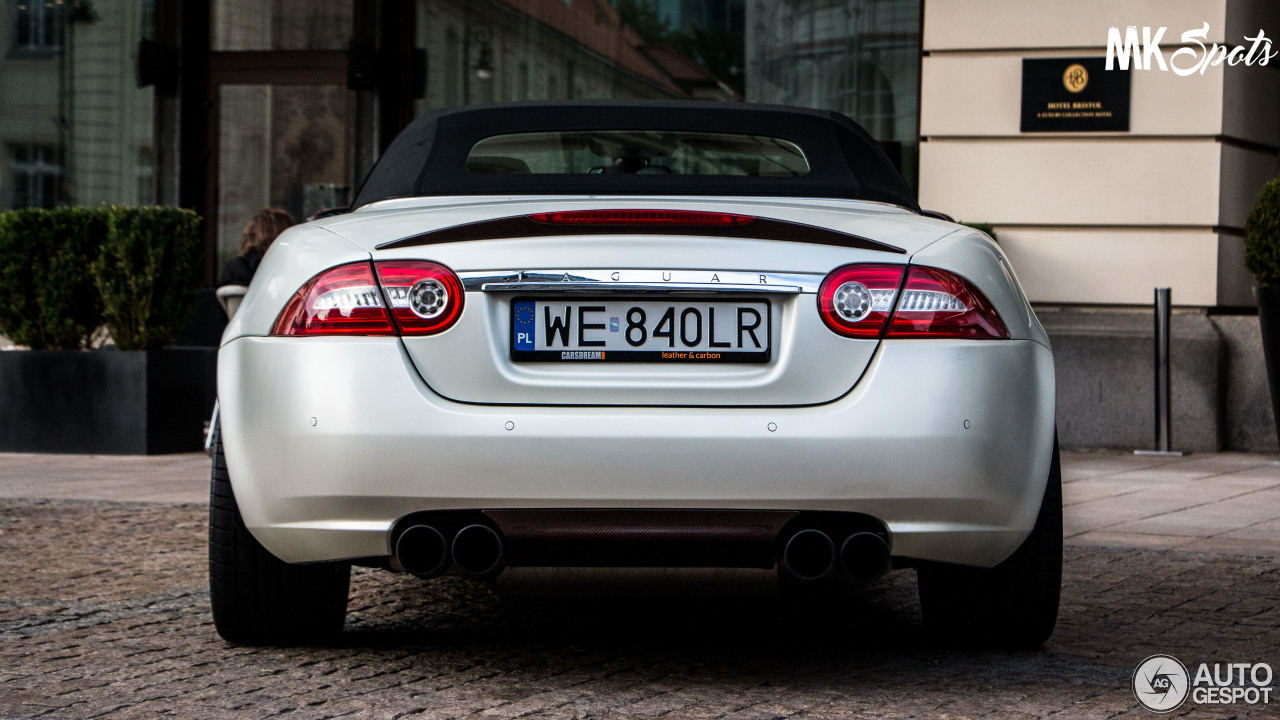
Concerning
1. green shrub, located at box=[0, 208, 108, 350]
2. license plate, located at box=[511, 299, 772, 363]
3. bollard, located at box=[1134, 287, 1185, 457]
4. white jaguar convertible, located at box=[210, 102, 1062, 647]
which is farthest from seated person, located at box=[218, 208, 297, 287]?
license plate, located at box=[511, 299, 772, 363]

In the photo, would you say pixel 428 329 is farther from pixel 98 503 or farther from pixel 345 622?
pixel 98 503

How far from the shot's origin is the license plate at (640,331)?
324cm

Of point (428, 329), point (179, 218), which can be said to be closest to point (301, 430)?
point (428, 329)

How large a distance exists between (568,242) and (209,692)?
1.27 meters

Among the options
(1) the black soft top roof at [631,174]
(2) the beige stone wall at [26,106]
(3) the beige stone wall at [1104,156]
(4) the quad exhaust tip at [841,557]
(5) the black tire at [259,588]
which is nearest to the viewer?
(4) the quad exhaust tip at [841,557]

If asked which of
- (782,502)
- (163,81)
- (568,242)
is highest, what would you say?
(163,81)

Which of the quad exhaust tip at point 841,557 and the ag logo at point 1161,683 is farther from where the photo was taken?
the ag logo at point 1161,683

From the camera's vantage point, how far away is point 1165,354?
9.80m

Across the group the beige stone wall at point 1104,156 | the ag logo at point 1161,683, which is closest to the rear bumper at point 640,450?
the ag logo at point 1161,683

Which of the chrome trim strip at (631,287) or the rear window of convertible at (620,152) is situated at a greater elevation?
the rear window of convertible at (620,152)

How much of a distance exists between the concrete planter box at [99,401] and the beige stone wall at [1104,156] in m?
5.23

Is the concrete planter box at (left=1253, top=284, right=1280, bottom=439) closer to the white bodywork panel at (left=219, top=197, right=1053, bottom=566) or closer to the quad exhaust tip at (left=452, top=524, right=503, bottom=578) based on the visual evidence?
the white bodywork panel at (left=219, top=197, right=1053, bottom=566)

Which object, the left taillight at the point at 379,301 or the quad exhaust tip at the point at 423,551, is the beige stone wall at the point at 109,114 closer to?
the left taillight at the point at 379,301

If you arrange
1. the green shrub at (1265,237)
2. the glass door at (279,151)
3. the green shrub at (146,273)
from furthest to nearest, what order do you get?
the glass door at (279,151) < the green shrub at (146,273) < the green shrub at (1265,237)
